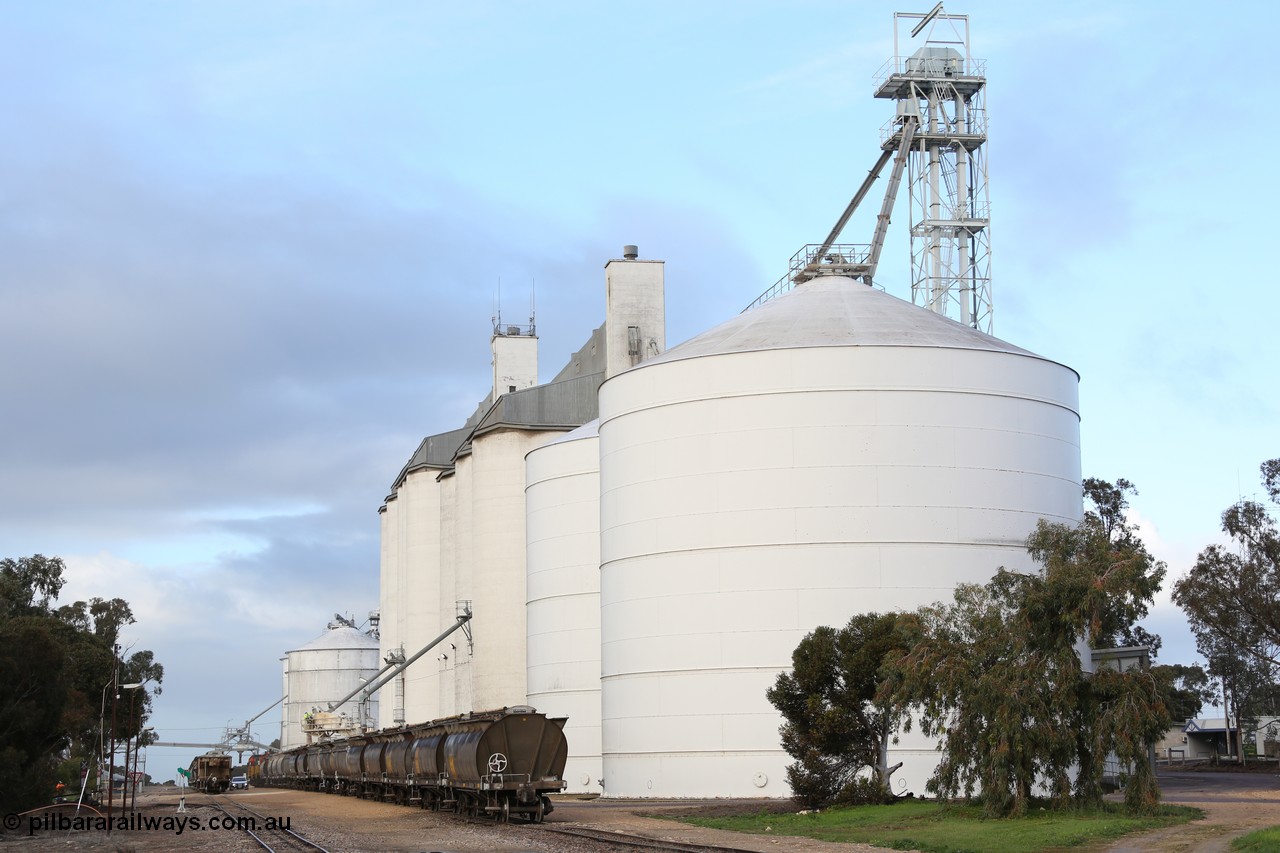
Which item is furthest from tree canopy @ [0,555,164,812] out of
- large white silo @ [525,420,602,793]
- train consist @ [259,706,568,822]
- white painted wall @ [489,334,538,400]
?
white painted wall @ [489,334,538,400]

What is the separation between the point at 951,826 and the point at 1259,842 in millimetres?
8167

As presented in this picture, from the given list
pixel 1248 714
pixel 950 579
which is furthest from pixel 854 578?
pixel 1248 714

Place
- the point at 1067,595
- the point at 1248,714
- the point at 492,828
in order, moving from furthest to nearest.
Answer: the point at 1248,714 < the point at 492,828 < the point at 1067,595

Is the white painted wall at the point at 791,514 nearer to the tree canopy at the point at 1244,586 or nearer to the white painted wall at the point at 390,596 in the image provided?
the tree canopy at the point at 1244,586

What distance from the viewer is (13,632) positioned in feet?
165

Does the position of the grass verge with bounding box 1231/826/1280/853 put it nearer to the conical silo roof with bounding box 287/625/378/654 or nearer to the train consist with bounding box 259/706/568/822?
the train consist with bounding box 259/706/568/822

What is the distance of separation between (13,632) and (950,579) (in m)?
31.9

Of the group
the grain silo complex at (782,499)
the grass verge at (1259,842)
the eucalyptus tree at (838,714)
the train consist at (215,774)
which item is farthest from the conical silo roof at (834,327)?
the train consist at (215,774)

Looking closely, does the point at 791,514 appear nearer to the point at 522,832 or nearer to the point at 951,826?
the point at 951,826

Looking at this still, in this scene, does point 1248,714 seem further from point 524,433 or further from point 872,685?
point 872,685

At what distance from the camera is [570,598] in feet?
187

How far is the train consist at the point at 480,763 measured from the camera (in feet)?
126

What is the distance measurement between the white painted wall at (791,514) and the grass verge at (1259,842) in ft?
58.1

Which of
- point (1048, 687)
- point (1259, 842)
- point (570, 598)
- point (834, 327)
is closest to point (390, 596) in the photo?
point (570, 598)
